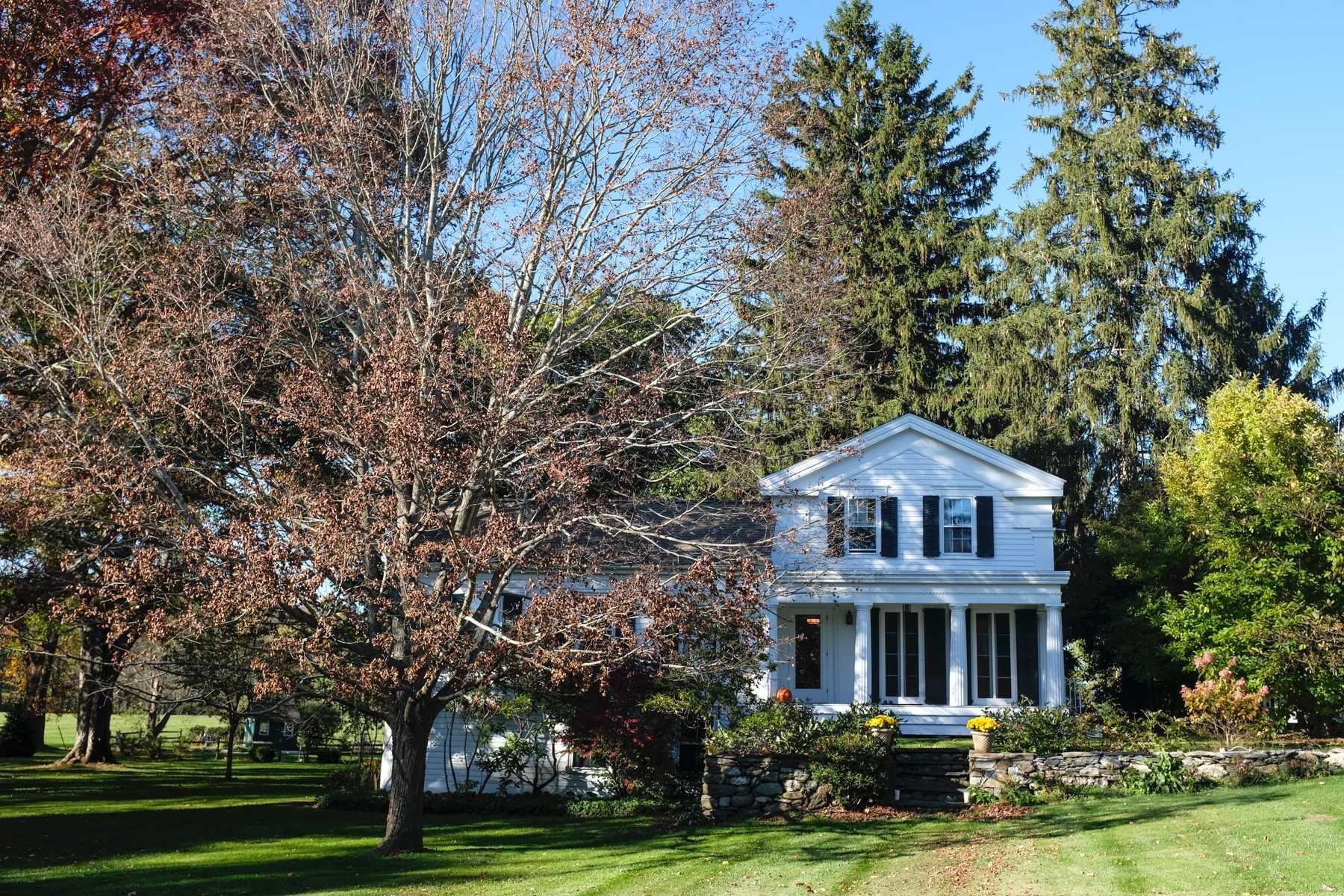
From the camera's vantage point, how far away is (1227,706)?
17.8m

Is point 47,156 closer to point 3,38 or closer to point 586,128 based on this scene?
point 3,38

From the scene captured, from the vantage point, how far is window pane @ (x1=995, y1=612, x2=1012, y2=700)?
79.5 ft

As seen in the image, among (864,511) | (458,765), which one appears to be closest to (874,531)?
(864,511)

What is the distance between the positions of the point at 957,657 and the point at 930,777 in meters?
5.05

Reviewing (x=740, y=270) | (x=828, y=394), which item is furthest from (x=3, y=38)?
(x=828, y=394)

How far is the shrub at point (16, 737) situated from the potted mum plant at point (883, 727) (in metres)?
Result: 26.6

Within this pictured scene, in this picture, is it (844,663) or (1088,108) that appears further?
(1088,108)

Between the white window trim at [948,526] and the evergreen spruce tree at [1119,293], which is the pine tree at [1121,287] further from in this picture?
the white window trim at [948,526]

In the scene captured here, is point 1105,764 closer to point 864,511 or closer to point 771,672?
point 771,672

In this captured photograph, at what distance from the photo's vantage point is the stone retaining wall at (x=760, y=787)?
17141mm

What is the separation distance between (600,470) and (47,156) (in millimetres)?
10813

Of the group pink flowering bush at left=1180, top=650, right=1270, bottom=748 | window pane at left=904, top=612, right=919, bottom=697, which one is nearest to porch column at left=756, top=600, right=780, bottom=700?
window pane at left=904, top=612, right=919, bottom=697

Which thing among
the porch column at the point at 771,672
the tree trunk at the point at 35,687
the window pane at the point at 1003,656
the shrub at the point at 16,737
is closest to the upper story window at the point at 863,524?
the porch column at the point at 771,672

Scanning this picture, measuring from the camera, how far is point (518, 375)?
13453 millimetres
